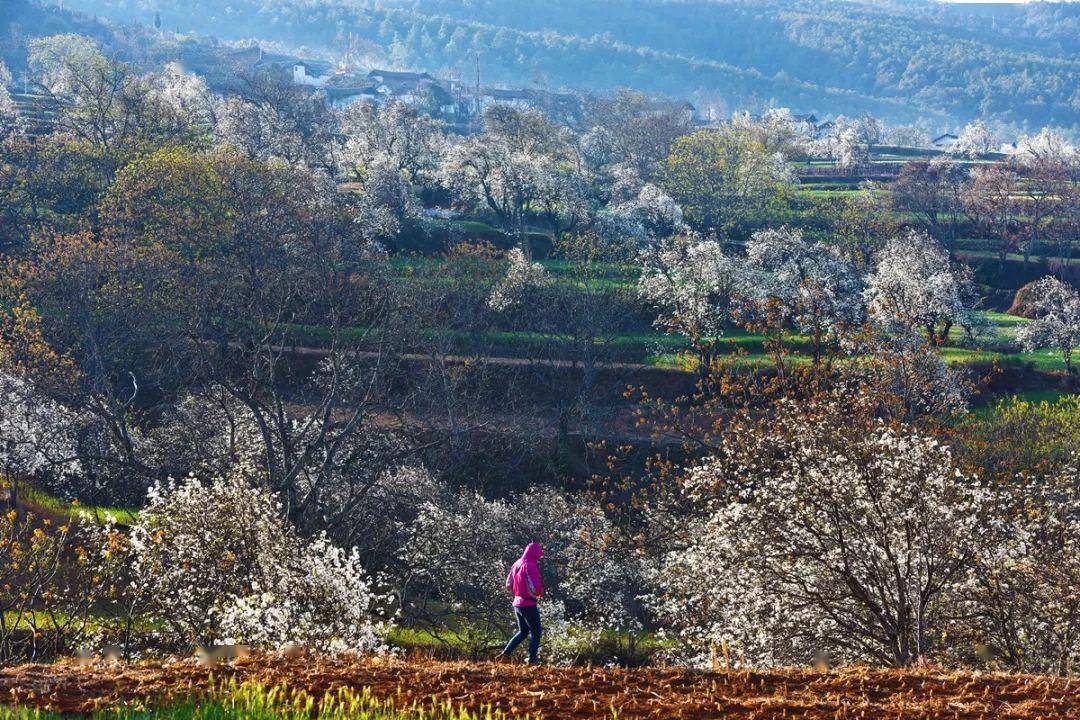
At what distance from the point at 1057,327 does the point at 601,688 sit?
52874 millimetres

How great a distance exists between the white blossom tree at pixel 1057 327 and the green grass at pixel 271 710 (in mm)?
53042

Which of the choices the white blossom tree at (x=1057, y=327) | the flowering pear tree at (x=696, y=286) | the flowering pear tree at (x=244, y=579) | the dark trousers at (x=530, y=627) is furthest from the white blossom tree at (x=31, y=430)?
the white blossom tree at (x=1057, y=327)

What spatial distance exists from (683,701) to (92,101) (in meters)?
71.5

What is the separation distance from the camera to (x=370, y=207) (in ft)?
216

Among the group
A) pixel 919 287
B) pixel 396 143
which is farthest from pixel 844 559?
pixel 396 143

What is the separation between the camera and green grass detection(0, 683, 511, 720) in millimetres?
8773

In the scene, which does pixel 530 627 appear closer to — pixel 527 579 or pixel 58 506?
pixel 527 579

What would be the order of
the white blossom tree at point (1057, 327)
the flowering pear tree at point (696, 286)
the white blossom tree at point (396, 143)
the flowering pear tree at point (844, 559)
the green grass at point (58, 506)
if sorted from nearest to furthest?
the flowering pear tree at point (844, 559) → the green grass at point (58, 506) → the white blossom tree at point (1057, 327) → the flowering pear tree at point (696, 286) → the white blossom tree at point (396, 143)

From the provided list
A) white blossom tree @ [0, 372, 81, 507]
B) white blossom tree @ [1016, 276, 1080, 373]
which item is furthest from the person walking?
white blossom tree @ [1016, 276, 1080, 373]

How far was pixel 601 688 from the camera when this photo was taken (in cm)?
1055

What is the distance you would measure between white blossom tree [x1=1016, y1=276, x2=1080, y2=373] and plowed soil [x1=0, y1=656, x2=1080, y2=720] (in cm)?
4823

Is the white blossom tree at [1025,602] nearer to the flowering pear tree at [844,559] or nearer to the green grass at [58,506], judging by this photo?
the flowering pear tree at [844,559]

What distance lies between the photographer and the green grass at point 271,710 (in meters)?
8.77

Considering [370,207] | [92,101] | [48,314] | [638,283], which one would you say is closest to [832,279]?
[638,283]
